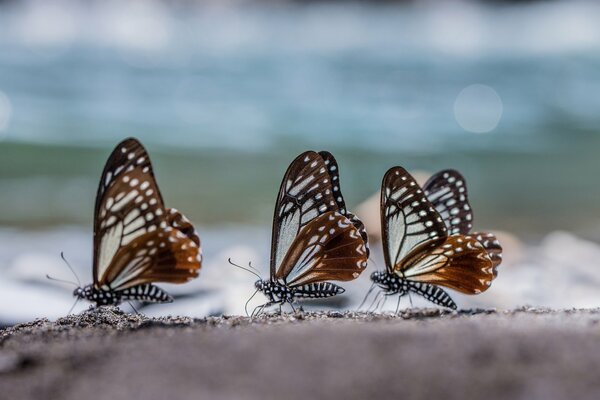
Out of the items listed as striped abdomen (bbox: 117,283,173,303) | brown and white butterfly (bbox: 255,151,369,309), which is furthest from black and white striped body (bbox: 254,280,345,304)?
striped abdomen (bbox: 117,283,173,303)

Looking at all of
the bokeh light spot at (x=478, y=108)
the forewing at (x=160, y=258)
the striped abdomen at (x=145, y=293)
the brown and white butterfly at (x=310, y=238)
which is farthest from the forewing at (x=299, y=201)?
the bokeh light spot at (x=478, y=108)

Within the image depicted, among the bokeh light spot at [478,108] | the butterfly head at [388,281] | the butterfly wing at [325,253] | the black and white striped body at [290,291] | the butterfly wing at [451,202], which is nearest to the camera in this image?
the butterfly wing at [325,253]

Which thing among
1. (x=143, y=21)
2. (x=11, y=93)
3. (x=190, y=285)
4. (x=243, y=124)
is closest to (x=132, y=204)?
(x=190, y=285)

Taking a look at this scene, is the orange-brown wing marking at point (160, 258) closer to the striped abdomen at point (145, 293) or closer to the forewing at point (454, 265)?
the striped abdomen at point (145, 293)

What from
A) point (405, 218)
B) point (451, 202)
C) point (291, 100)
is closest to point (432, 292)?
point (405, 218)

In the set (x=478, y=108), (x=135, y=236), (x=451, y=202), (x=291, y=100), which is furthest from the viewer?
(x=291, y=100)

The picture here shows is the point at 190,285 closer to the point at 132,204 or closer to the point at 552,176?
the point at 132,204

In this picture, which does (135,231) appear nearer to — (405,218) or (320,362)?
(405,218)
